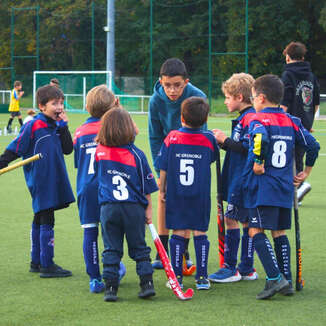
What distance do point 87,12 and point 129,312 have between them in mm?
42656

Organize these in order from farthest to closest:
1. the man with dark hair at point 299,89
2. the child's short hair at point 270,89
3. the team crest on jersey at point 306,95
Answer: the team crest on jersey at point 306,95, the man with dark hair at point 299,89, the child's short hair at point 270,89

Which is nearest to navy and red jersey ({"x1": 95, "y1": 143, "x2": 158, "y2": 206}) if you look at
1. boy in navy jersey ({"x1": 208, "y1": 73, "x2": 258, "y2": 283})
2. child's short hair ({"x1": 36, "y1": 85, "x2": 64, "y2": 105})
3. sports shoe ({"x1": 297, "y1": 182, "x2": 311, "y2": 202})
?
boy in navy jersey ({"x1": 208, "y1": 73, "x2": 258, "y2": 283})

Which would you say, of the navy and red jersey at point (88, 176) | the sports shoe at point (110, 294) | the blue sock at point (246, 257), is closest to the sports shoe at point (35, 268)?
the navy and red jersey at point (88, 176)

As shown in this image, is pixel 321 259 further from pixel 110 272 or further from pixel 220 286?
pixel 110 272

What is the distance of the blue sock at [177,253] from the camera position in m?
5.31

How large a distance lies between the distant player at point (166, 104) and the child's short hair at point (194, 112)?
0.53 metres

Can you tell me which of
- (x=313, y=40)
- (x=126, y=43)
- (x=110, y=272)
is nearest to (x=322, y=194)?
(x=110, y=272)

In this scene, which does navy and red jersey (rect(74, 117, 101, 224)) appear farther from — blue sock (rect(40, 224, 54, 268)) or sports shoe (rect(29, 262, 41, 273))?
sports shoe (rect(29, 262, 41, 273))

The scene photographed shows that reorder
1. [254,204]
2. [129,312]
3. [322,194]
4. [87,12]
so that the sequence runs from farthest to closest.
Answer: [87,12]
[322,194]
[254,204]
[129,312]

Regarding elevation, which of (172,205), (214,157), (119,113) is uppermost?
(119,113)

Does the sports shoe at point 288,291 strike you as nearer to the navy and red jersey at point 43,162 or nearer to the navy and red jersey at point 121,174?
the navy and red jersey at point 121,174

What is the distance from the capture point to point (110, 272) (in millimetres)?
5031

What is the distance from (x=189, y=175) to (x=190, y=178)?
23mm

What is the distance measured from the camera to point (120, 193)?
4.97m
